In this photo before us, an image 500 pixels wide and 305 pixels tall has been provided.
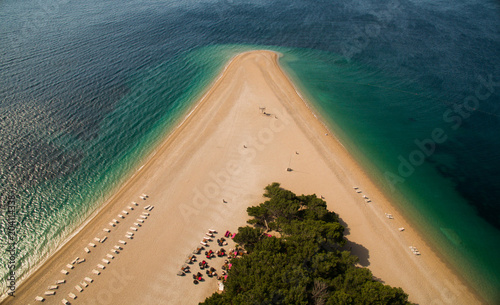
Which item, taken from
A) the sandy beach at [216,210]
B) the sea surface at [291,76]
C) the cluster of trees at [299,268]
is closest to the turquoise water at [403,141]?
the sea surface at [291,76]

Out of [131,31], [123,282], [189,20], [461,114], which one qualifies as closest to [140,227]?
[123,282]

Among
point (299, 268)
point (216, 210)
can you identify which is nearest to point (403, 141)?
point (299, 268)

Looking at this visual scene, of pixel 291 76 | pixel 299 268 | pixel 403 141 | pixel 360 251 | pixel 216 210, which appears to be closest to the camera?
pixel 299 268

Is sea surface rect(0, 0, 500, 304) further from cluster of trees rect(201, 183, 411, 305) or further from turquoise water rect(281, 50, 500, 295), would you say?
cluster of trees rect(201, 183, 411, 305)

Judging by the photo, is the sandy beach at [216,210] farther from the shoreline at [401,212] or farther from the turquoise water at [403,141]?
the turquoise water at [403,141]

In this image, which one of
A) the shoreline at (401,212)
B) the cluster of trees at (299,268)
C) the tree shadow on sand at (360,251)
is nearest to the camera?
the cluster of trees at (299,268)

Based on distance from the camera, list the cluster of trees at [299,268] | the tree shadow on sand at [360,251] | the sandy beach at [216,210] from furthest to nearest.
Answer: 1. the tree shadow on sand at [360,251]
2. the sandy beach at [216,210]
3. the cluster of trees at [299,268]

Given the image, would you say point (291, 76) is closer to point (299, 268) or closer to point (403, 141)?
point (403, 141)
